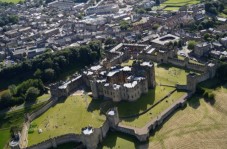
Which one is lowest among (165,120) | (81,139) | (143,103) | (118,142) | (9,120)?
(9,120)

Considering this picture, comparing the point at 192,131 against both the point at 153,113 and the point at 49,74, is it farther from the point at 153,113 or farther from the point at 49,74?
the point at 49,74

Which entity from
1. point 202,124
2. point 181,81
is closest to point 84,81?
point 181,81

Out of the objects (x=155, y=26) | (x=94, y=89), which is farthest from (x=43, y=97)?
(x=155, y=26)

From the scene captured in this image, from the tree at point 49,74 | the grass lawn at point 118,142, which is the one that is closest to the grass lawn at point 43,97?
the tree at point 49,74

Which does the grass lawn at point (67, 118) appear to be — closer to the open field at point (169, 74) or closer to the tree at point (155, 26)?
the open field at point (169, 74)

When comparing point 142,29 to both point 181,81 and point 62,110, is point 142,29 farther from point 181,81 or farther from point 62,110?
point 62,110
